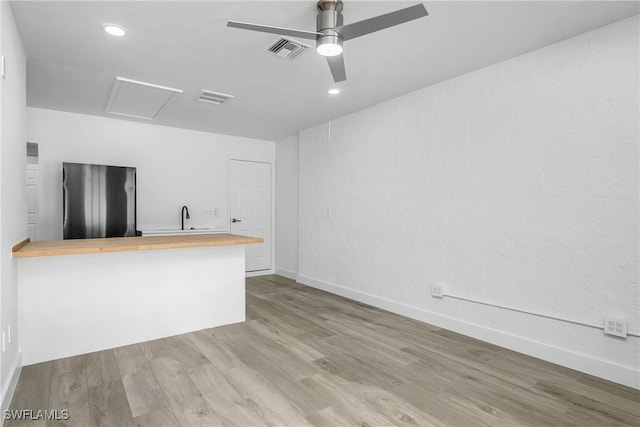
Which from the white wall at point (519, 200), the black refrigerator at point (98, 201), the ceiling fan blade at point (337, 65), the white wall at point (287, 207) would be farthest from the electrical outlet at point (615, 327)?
the black refrigerator at point (98, 201)

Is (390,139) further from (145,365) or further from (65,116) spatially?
(65,116)

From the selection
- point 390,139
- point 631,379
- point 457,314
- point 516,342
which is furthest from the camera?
point 390,139

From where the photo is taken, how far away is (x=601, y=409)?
207cm

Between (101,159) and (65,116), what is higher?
(65,116)

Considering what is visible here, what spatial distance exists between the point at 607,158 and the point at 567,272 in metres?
0.90

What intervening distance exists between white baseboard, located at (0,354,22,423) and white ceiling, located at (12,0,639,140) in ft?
7.75


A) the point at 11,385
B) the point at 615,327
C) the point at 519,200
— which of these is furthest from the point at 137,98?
the point at 615,327

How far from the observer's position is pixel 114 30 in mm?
2469

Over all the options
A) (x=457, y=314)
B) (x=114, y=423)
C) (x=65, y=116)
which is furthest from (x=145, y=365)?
(x=65, y=116)

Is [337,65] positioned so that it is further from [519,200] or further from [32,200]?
[32,200]

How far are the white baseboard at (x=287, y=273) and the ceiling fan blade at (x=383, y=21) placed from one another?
434 cm

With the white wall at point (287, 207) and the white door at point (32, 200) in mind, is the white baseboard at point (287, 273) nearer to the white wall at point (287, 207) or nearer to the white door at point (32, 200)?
the white wall at point (287, 207)

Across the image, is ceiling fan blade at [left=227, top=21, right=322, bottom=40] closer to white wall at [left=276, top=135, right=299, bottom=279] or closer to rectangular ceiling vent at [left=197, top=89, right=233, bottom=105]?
rectangular ceiling vent at [left=197, top=89, right=233, bottom=105]

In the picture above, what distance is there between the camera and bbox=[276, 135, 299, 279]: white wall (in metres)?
5.92
